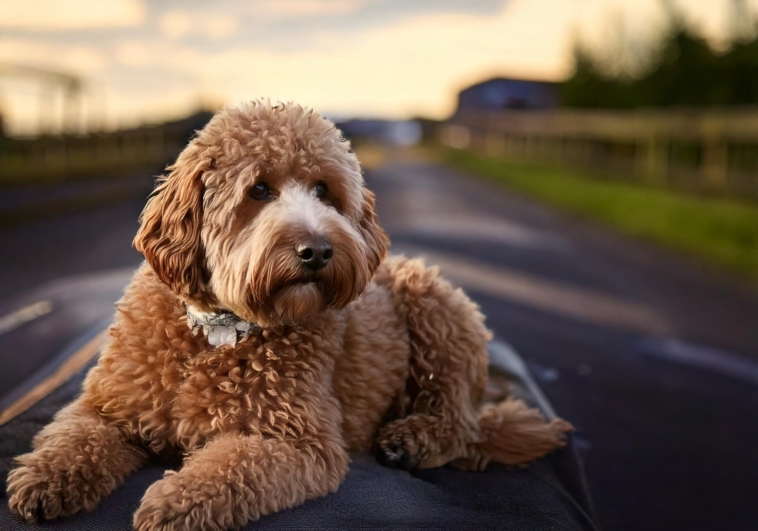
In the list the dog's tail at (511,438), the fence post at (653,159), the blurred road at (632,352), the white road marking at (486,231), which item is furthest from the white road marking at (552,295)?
the fence post at (653,159)

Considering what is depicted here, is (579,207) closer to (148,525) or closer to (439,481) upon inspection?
(439,481)

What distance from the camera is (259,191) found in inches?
94.3

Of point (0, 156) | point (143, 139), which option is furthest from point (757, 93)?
point (0, 156)

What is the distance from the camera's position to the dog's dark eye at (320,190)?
8.14ft

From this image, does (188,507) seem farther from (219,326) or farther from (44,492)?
(219,326)

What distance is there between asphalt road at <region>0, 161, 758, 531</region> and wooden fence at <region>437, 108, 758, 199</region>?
9.88ft

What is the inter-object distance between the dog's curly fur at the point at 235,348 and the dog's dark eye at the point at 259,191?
0.05ft

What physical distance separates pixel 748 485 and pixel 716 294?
4267 mm

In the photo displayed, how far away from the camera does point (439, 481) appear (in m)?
2.69

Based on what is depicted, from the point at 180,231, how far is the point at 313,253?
463mm

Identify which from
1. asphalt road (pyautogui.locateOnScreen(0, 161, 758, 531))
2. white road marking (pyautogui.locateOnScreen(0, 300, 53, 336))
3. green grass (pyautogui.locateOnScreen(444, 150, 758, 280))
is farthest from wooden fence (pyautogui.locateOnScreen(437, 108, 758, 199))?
white road marking (pyautogui.locateOnScreen(0, 300, 53, 336))

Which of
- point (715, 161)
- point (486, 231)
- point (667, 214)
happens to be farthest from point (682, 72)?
point (486, 231)

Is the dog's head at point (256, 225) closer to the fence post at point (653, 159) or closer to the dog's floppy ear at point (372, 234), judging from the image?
the dog's floppy ear at point (372, 234)

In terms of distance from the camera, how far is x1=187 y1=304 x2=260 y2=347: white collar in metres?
2.39
